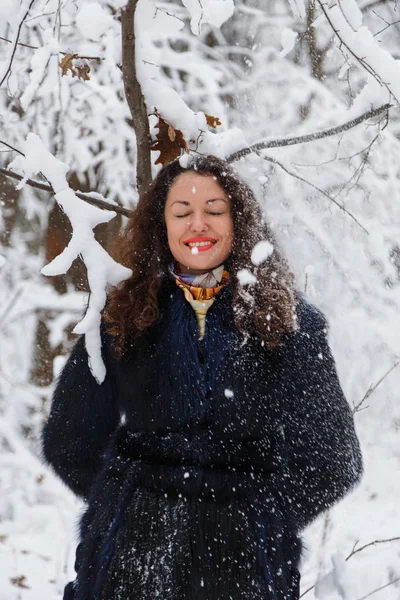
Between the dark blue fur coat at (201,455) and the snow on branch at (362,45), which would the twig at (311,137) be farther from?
the dark blue fur coat at (201,455)

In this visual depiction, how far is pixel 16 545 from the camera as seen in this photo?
4.37 meters

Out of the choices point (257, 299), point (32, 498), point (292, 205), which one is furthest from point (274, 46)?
point (32, 498)

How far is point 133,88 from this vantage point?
199cm

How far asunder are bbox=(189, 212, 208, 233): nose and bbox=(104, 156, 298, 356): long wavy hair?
14 centimetres

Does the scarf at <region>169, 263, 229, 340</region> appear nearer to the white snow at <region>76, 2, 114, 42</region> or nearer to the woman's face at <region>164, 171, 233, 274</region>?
the woman's face at <region>164, 171, 233, 274</region>

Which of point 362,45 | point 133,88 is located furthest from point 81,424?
point 362,45

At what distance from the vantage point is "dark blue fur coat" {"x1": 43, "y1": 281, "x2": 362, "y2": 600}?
5.87ft

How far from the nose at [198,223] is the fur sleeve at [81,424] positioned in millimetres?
488

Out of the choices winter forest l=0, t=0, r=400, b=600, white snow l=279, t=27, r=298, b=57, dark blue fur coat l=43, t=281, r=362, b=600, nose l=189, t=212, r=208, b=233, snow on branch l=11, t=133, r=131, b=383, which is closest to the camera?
snow on branch l=11, t=133, r=131, b=383

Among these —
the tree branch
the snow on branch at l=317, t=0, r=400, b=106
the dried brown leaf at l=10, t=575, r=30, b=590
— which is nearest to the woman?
the tree branch

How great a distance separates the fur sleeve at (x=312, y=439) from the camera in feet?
6.37

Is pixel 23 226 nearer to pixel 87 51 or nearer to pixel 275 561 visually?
pixel 87 51

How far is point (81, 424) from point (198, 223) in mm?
782

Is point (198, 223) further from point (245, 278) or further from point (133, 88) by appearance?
point (133, 88)
